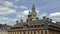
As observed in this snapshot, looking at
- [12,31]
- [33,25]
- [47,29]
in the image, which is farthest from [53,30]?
[12,31]

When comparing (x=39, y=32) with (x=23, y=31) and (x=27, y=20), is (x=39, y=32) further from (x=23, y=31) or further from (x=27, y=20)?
(x=27, y=20)

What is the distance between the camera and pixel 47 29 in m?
60.5

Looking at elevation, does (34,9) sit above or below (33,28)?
above

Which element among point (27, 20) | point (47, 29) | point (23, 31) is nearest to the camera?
point (47, 29)

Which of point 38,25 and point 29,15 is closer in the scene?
point 38,25

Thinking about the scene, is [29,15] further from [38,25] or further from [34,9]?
[38,25]

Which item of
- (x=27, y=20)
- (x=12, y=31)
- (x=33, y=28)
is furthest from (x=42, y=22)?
(x=27, y=20)

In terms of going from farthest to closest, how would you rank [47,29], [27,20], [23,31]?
[27,20], [23,31], [47,29]

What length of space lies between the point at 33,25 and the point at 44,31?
8.08 meters

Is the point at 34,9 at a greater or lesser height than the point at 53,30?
greater

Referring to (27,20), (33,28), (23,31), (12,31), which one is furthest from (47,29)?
(27,20)

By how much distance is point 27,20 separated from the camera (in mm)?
93938

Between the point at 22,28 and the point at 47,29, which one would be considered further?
the point at 22,28

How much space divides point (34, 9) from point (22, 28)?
3298 cm
